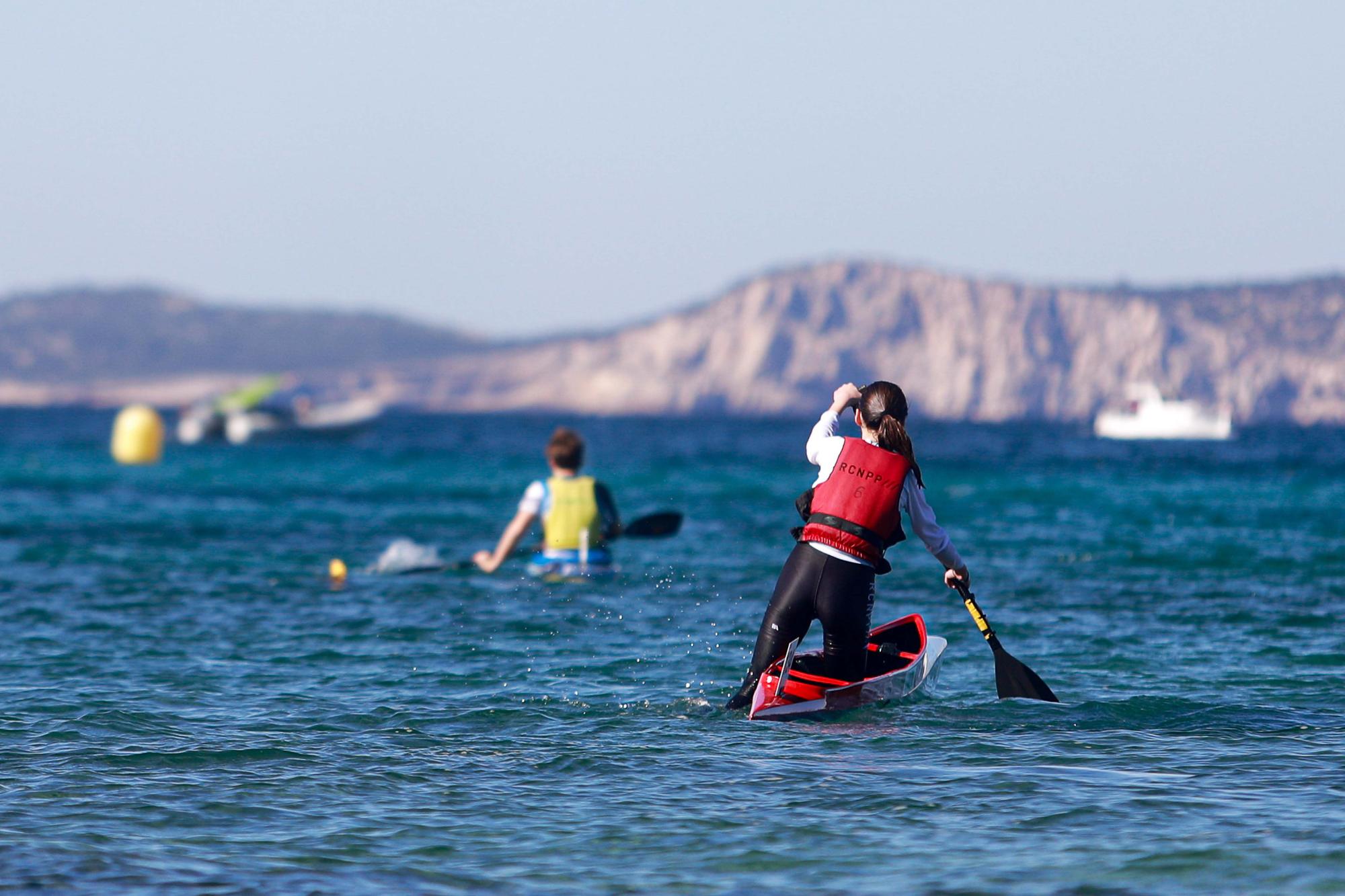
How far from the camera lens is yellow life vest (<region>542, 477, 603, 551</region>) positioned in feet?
48.8

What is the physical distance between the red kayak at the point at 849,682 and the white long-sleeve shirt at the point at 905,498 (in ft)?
3.15

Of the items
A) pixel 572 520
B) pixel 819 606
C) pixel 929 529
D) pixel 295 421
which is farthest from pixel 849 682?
pixel 295 421

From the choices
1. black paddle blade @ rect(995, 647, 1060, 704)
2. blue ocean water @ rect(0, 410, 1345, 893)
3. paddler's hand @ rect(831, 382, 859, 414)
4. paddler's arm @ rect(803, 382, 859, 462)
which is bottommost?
blue ocean water @ rect(0, 410, 1345, 893)

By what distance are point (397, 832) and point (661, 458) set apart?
2522 inches

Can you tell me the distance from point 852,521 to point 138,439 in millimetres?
53752

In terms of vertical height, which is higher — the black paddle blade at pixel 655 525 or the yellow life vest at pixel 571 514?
the yellow life vest at pixel 571 514

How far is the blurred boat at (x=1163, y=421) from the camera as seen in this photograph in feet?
406

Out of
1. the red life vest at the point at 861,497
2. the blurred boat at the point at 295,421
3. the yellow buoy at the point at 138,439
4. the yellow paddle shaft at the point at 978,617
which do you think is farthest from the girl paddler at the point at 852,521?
the blurred boat at the point at 295,421

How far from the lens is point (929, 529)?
349 inches

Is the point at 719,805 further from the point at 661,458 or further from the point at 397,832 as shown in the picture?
the point at 661,458

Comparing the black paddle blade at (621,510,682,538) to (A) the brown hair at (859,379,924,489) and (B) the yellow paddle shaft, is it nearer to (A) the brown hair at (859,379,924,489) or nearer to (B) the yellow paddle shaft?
(B) the yellow paddle shaft

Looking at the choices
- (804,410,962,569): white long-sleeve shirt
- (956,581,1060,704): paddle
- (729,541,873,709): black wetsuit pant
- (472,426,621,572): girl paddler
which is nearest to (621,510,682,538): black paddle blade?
(472,426,621,572): girl paddler

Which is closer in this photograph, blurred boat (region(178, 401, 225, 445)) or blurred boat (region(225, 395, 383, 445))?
blurred boat (region(225, 395, 383, 445))

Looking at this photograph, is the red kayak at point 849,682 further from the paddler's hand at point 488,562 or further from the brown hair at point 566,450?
the paddler's hand at point 488,562
